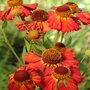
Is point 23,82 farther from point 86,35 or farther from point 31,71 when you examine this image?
point 86,35

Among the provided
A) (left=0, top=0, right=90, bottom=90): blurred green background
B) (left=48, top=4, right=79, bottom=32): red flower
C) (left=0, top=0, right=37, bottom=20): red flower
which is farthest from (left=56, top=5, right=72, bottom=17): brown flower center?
(left=0, top=0, right=90, bottom=90): blurred green background

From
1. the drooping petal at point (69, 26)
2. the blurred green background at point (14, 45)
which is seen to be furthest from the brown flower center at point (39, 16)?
the blurred green background at point (14, 45)

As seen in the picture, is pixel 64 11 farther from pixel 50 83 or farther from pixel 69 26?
pixel 50 83

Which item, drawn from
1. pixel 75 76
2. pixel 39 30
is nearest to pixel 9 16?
pixel 39 30

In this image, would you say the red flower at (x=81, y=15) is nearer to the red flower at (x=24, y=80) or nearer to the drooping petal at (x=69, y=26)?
the drooping petal at (x=69, y=26)

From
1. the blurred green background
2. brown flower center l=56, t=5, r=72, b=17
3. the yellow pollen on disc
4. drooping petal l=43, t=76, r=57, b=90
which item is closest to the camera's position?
drooping petal l=43, t=76, r=57, b=90

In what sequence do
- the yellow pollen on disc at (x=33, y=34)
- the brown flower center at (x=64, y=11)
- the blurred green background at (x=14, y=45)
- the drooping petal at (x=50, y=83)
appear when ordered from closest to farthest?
the drooping petal at (x=50, y=83) → the yellow pollen on disc at (x=33, y=34) → the brown flower center at (x=64, y=11) → the blurred green background at (x=14, y=45)

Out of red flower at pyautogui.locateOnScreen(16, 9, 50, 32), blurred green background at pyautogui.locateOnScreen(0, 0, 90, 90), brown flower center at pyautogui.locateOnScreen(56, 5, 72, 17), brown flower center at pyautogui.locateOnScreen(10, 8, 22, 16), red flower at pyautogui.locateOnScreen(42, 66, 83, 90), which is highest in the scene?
brown flower center at pyautogui.locateOnScreen(10, 8, 22, 16)

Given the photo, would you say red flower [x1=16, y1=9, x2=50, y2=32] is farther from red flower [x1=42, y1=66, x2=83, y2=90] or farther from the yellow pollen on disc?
red flower [x1=42, y1=66, x2=83, y2=90]
